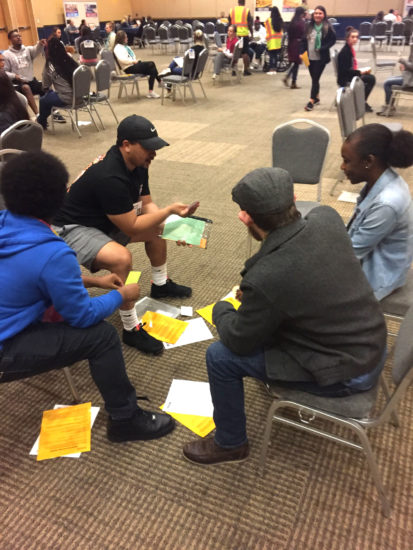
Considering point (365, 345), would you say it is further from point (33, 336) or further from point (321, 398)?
point (33, 336)

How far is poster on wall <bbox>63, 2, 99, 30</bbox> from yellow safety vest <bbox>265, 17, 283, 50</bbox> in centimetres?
953

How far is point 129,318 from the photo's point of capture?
83.4 inches

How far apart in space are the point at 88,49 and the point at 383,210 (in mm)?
8014

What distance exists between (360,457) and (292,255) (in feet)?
3.21

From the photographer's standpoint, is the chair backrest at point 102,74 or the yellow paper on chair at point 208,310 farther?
the chair backrest at point 102,74

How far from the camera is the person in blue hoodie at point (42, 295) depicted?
1.25 meters

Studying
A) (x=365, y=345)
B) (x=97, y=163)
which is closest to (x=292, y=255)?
(x=365, y=345)


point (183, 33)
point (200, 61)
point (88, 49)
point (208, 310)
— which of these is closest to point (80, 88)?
point (200, 61)

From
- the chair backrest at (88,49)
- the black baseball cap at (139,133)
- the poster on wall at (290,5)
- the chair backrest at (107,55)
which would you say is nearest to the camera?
the black baseball cap at (139,133)

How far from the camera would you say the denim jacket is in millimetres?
1698

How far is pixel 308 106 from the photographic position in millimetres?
6828

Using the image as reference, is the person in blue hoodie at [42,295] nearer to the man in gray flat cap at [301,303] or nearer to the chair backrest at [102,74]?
the man in gray flat cap at [301,303]

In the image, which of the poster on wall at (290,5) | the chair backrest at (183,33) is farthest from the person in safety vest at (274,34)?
the poster on wall at (290,5)

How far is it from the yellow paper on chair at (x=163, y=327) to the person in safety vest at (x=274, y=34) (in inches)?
345
